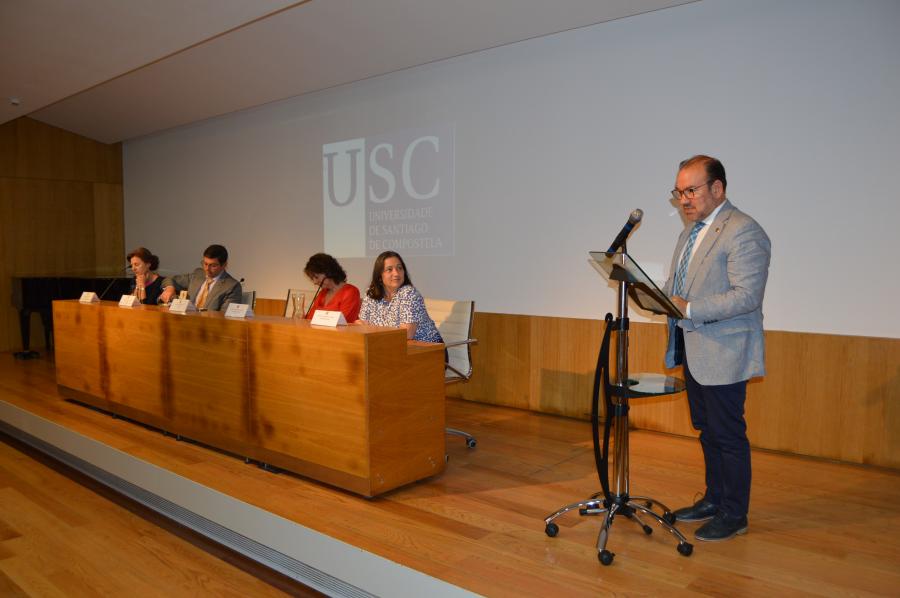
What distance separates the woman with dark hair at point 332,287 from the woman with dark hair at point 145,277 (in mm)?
1889

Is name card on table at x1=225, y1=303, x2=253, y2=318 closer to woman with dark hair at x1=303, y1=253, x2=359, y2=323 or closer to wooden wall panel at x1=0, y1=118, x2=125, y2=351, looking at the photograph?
woman with dark hair at x1=303, y1=253, x2=359, y2=323

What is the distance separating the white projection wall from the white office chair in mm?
945

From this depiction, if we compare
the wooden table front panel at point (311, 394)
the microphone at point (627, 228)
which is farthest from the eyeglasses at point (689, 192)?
the wooden table front panel at point (311, 394)

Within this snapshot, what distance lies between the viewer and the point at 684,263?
2.77 meters

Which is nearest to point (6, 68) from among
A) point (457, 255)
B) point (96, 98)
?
point (96, 98)

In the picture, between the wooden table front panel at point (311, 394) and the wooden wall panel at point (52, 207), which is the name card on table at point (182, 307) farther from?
the wooden wall panel at point (52, 207)

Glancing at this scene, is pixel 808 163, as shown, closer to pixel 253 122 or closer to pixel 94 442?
pixel 94 442

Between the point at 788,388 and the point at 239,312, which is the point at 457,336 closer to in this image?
the point at 239,312

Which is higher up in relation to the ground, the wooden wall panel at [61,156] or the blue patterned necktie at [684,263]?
the wooden wall panel at [61,156]

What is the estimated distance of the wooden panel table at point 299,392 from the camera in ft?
10.0

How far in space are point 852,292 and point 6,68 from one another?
6.28 metres

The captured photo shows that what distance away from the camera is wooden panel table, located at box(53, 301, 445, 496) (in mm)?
3055

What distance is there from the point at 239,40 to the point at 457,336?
3221mm

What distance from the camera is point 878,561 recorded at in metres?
2.50
